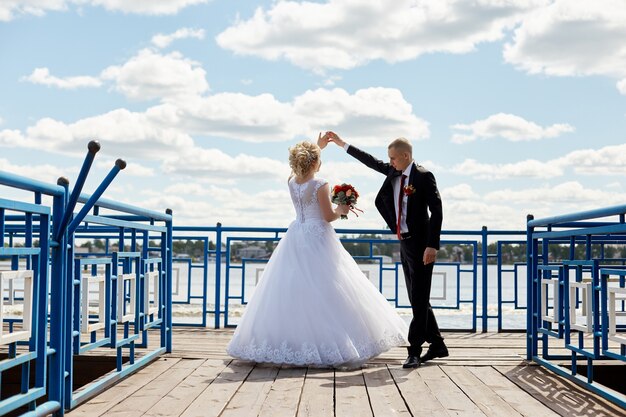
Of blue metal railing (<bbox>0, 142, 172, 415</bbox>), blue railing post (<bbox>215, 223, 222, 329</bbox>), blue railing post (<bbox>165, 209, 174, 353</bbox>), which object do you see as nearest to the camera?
blue metal railing (<bbox>0, 142, 172, 415</bbox>)

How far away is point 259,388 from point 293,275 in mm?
1145

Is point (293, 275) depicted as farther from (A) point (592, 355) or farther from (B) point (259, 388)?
(A) point (592, 355)

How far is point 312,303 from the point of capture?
5.33 meters

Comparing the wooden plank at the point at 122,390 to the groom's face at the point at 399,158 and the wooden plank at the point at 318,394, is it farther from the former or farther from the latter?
the groom's face at the point at 399,158

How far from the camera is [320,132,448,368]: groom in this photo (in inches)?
208

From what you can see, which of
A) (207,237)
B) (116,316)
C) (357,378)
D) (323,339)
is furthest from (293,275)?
(207,237)

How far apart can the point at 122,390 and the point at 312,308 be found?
1.46 meters

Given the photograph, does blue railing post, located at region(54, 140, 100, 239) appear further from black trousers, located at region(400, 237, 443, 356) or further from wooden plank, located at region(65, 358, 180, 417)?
black trousers, located at region(400, 237, 443, 356)

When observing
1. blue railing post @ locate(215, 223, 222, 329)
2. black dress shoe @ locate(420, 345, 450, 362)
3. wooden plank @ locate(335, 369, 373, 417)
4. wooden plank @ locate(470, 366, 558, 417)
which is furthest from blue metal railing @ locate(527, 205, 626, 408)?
blue railing post @ locate(215, 223, 222, 329)

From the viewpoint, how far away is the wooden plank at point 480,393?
3861 mm

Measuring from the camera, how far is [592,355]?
436cm

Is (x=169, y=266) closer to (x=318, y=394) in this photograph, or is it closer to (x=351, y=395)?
(x=318, y=394)

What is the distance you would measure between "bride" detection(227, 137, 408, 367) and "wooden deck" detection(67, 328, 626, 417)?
130 mm

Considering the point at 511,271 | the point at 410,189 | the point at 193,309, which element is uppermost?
the point at 410,189
